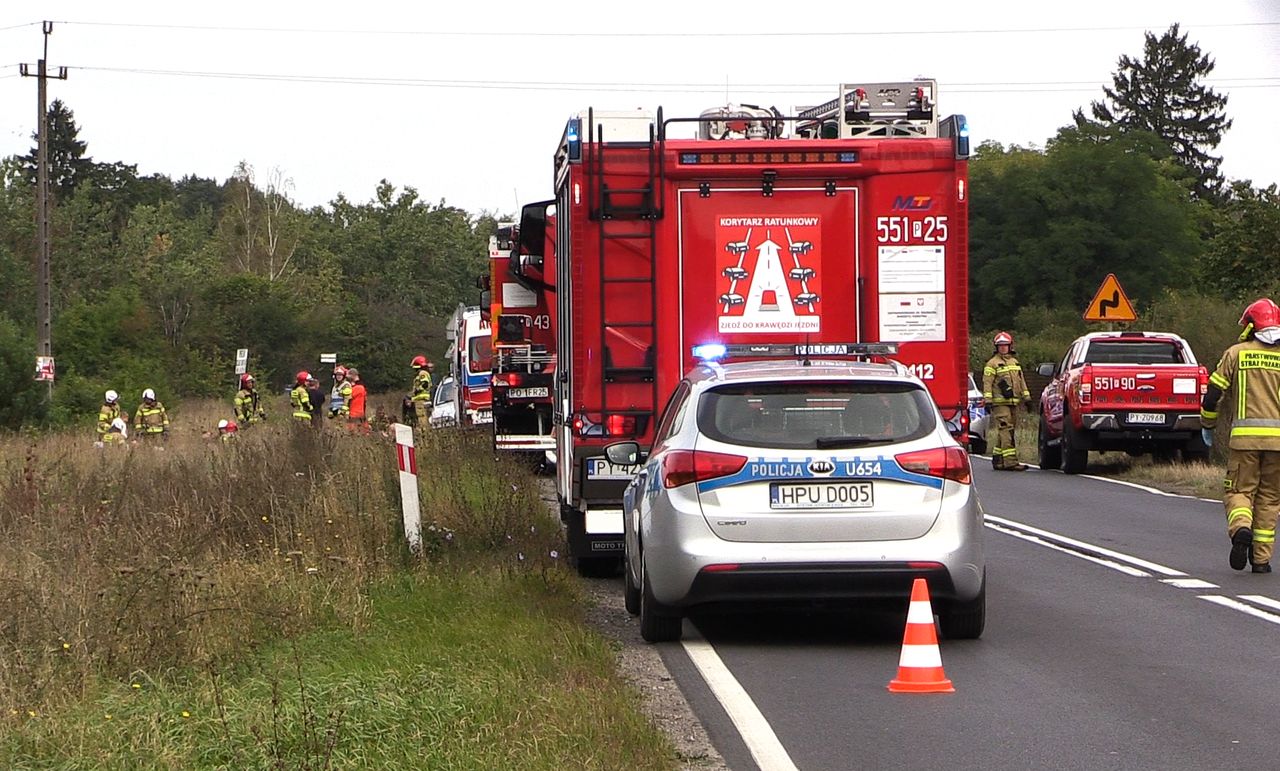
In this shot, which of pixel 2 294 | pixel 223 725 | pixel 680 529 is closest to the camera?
pixel 223 725

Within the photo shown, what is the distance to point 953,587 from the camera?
31.9ft

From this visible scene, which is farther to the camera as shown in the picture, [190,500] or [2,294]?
[2,294]

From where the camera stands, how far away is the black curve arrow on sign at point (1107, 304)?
28.4m

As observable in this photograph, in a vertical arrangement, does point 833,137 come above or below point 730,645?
above

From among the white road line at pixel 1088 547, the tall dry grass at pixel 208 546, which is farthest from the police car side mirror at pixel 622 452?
the white road line at pixel 1088 547

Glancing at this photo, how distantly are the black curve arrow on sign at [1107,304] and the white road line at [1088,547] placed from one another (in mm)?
10685

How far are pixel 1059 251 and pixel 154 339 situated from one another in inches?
1235

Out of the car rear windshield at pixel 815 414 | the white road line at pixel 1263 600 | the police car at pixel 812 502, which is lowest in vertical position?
the white road line at pixel 1263 600

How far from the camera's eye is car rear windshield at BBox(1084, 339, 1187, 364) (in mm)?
25797

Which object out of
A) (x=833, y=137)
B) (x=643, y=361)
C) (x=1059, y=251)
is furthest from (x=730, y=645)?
(x=1059, y=251)

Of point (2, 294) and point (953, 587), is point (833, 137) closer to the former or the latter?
point (953, 587)

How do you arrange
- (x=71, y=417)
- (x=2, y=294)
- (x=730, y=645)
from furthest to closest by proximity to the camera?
(x=2, y=294) → (x=71, y=417) → (x=730, y=645)

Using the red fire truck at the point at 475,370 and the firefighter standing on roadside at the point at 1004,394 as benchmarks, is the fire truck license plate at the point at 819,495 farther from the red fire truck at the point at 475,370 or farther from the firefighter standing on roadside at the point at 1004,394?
the red fire truck at the point at 475,370

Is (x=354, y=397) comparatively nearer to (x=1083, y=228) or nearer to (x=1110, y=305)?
A: (x=1110, y=305)
